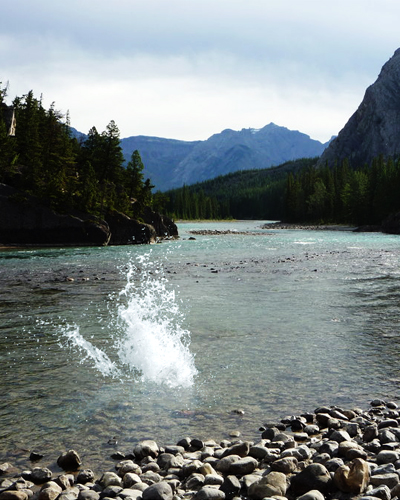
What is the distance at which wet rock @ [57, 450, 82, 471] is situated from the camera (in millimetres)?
A: 6293

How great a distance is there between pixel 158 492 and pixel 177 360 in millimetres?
5989

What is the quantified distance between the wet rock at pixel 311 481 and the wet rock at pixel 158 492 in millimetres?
1419

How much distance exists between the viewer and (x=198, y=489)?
5.50m

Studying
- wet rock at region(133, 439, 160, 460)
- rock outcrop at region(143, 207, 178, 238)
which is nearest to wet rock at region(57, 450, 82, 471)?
wet rock at region(133, 439, 160, 460)

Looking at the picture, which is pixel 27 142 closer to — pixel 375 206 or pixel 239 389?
pixel 239 389

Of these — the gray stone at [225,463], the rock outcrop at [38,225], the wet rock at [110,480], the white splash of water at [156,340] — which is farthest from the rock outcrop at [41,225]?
the gray stone at [225,463]

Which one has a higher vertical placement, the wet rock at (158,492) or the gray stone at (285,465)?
the wet rock at (158,492)

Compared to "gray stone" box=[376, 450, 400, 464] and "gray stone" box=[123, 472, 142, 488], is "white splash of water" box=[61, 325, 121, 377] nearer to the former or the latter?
"gray stone" box=[123, 472, 142, 488]

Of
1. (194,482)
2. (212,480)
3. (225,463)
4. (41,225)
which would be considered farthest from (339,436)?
(41,225)

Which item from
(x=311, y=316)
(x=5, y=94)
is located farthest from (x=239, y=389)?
(x=5, y=94)

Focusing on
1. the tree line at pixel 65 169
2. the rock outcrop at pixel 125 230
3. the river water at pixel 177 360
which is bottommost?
the river water at pixel 177 360

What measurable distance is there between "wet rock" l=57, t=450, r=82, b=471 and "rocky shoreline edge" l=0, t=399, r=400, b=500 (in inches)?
0.5

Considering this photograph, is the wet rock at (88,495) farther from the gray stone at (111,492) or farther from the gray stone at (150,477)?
the gray stone at (150,477)

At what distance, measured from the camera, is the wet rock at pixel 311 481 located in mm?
5379
